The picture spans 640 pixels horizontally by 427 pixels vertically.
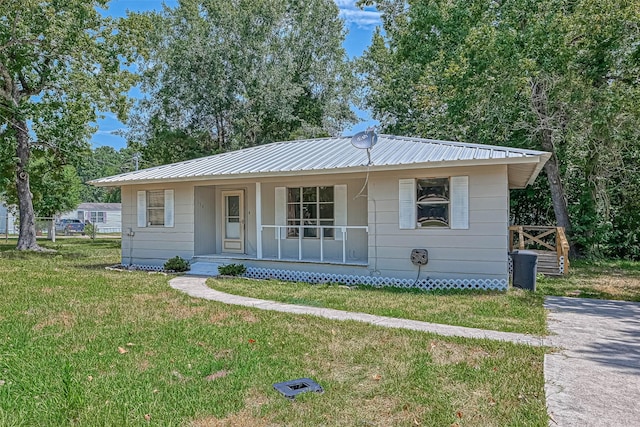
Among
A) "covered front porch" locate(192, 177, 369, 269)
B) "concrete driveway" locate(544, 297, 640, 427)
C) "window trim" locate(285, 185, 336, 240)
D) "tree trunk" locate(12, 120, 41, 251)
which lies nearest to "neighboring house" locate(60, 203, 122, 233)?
"tree trunk" locate(12, 120, 41, 251)

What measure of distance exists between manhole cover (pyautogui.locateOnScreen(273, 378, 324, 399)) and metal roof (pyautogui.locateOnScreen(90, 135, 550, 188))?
580 centimetres

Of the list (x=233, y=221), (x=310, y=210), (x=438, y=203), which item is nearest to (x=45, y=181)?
(x=233, y=221)

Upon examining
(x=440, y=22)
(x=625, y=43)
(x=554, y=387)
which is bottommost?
(x=554, y=387)

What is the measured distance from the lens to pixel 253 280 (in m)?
10.5

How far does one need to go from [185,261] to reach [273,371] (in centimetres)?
835

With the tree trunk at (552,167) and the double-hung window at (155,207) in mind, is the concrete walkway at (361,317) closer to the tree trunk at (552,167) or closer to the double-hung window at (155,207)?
the double-hung window at (155,207)

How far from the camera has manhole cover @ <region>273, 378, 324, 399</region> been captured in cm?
373

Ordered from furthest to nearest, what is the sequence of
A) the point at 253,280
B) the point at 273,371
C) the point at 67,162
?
the point at 67,162
the point at 253,280
the point at 273,371

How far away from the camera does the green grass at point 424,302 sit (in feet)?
21.1

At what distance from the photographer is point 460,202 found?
903 cm

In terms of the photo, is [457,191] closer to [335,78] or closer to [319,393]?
[319,393]

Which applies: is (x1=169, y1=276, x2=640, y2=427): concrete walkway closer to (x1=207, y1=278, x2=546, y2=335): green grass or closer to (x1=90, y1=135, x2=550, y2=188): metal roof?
(x1=207, y1=278, x2=546, y2=335): green grass

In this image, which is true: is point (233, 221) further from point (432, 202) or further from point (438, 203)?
point (438, 203)

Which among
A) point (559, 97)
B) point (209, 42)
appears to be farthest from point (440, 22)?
point (209, 42)
